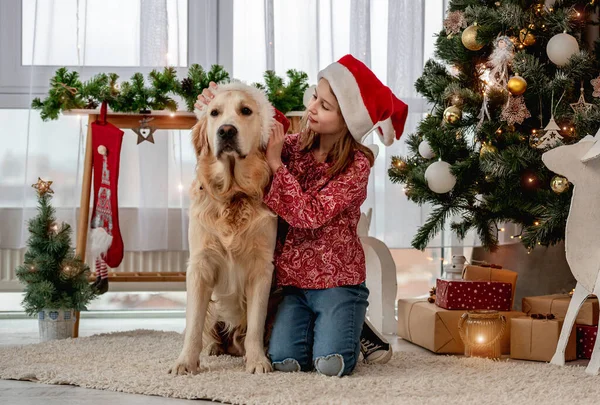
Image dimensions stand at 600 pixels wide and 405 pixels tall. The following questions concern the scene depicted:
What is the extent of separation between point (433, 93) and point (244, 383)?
5.09 feet

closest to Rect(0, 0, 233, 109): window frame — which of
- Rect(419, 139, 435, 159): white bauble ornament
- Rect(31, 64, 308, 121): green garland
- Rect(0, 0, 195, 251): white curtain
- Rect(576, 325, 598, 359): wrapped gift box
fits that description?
Rect(0, 0, 195, 251): white curtain

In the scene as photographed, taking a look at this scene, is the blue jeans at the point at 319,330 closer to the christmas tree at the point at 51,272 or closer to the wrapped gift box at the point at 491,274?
the wrapped gift box at the point at 491,274

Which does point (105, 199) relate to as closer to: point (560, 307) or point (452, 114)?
point (452, 114)

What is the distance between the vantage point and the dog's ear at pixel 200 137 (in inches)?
86.1

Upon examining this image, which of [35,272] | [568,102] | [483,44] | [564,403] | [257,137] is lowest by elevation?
[564,403]

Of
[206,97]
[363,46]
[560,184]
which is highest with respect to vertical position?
[363,46]

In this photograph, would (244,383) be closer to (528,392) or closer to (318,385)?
(318,385)

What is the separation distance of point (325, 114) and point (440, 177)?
748 mm

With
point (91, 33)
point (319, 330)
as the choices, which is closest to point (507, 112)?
point (319, 330)

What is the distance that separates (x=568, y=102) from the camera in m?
2.72

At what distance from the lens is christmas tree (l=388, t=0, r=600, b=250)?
2.64m

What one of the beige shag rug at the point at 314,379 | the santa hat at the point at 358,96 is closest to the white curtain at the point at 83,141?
the beige shag rug at the point at 314,379

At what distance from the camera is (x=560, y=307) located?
2.62 meters

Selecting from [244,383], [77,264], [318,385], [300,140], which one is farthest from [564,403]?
[77,264]
